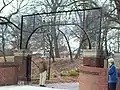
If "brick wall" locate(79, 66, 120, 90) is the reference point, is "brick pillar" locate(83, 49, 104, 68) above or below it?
above

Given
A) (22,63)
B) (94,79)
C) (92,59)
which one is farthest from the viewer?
(22,63)

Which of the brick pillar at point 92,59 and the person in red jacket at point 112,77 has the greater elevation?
the brick pillar at point 92,59

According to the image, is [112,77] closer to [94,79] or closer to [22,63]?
[94,79]

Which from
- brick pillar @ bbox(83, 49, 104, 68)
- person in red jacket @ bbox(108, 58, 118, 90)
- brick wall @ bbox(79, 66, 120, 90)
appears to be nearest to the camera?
person in red jacket @ bbox(108, 58, 118, 90)

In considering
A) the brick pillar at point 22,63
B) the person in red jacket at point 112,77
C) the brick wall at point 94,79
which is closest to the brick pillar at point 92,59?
the brick wall at point 94,79

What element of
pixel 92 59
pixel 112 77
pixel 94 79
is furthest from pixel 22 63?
pixel 112 77

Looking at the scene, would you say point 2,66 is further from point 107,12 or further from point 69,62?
point 69,62

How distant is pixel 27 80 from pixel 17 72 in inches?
37.6

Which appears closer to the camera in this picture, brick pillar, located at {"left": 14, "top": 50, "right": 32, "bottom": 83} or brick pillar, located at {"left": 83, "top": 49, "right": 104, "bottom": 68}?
brick pillar, located at {"left": 83, "top": 49, "right": 104, "bottom": 68}

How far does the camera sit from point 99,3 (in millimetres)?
23812

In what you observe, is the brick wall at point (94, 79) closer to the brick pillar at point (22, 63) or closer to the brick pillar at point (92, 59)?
the brick pillar at point (92, 59)

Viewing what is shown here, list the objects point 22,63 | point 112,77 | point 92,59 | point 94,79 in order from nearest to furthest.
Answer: point 112,77, point 94,79, point 92,59, point 22,63

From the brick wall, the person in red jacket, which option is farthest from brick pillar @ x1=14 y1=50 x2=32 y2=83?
the person in red jacket

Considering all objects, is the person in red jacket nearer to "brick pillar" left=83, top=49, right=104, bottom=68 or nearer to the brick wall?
the brick wall
